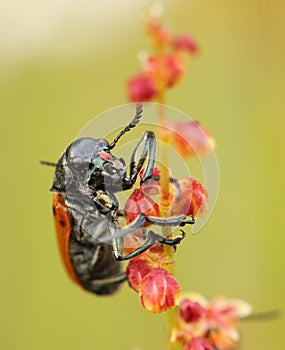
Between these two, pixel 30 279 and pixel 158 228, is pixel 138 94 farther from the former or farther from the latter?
pixel 30 279

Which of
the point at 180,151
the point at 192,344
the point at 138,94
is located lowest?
the point at 192,344

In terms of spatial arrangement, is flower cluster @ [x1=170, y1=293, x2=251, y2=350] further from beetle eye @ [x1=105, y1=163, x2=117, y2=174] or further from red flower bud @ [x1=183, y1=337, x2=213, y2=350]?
beetle eye @ [x1=105, y1=163, x2=117, y2=174]

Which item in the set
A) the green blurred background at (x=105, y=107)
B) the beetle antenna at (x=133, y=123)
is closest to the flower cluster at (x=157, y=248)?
the beetle antenna at (x=133, y=123)

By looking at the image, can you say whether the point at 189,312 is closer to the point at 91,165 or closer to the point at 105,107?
the point at 91,165

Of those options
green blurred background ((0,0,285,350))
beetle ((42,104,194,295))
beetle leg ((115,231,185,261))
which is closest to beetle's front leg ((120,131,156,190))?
beetle ((42,104,194,295))

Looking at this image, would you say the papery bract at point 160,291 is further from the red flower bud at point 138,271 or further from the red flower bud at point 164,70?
the red flower bud at point 164,70

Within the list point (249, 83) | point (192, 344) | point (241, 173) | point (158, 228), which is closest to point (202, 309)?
point (192, 344)

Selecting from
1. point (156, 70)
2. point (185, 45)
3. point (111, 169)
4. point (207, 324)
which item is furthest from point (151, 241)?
point (185, 45)
